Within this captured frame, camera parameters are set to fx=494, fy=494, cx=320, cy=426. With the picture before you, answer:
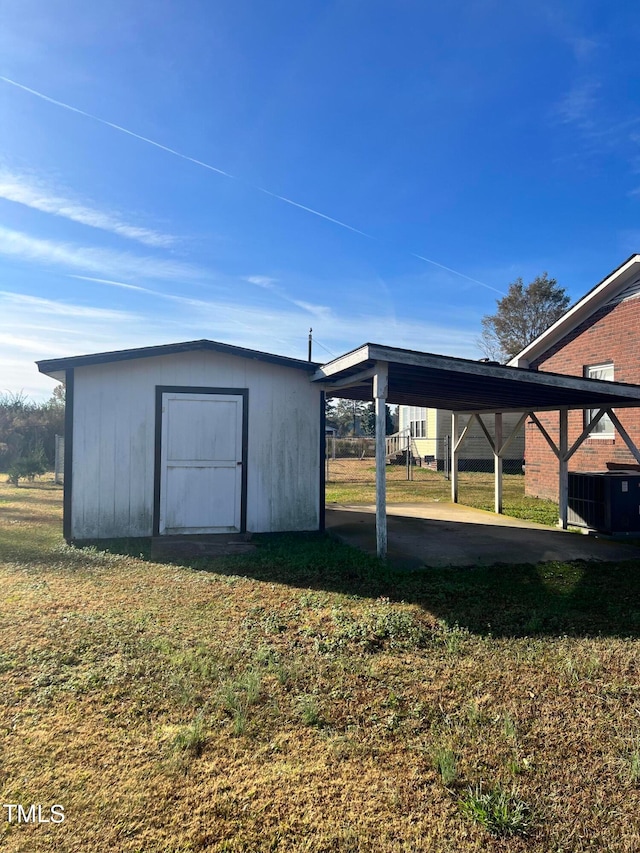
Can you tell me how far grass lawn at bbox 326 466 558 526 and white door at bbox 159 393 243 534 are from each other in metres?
5.20

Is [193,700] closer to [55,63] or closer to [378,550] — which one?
[378,550]

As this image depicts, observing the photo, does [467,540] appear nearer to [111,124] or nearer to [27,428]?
[111,124]

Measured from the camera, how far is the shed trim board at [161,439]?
7.37 metres

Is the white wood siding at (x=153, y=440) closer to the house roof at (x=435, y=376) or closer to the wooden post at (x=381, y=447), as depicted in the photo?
the house roof at (x=435, y=376)

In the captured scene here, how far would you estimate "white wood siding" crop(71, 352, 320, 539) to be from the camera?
23.7 feet

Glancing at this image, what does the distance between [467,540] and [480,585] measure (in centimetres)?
239

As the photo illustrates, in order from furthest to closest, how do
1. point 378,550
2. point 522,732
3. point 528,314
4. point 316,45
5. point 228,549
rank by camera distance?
point 528,314
point 316,45
point 228,549
point 378,550
point 522,732

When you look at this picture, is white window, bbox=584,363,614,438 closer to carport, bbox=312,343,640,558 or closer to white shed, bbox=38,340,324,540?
carport, bbox=312,343,640,558

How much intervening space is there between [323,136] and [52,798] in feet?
38.8

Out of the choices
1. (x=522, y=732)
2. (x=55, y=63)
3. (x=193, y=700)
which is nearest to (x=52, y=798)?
(x=193, y=700)

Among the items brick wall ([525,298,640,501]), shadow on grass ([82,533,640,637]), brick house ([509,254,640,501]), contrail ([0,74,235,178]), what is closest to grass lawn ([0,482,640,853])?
shadow on grass ([82,533,640,637])

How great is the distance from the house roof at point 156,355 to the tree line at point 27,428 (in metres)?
11.0

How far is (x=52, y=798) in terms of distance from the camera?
2061 millimetres

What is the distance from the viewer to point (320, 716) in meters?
2.72
